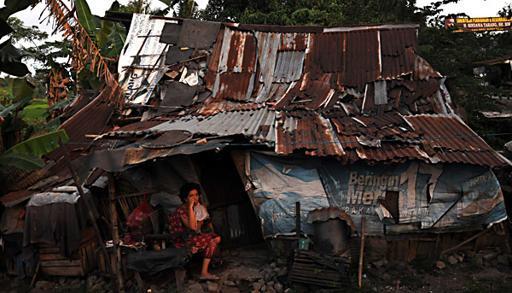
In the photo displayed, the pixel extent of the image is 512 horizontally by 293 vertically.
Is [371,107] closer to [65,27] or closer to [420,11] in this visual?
[65,27]

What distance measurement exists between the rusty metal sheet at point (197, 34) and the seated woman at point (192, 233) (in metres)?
4.01

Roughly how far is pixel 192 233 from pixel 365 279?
2.62 metres

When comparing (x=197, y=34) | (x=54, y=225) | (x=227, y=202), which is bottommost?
(x=54, y=225)

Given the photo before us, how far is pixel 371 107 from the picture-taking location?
25.5ft

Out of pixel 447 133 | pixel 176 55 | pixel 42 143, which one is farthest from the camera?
pixel 176 55

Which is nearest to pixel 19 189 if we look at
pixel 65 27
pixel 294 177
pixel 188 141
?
pixel 188 141

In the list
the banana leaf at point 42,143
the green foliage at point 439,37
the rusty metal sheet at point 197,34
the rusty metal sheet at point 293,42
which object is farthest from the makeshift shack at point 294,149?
the green foliage at point 439,37

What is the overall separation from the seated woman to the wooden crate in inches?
59.1

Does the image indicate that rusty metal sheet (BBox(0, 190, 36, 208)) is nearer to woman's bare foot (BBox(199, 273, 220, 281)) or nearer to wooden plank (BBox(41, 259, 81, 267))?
wooden plank (BBox(41, 259, 81, 267))

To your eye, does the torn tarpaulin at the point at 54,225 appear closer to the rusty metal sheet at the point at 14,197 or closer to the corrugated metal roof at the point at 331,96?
the rusty metal sheet at the point at 14,197

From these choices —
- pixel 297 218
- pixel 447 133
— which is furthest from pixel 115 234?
pixel 447 133

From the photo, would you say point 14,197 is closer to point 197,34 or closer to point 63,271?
point 63,271

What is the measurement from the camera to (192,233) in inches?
247

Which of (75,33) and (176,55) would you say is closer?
(75,33)
